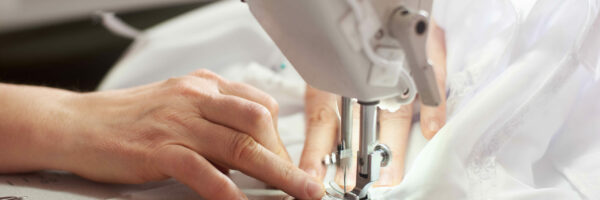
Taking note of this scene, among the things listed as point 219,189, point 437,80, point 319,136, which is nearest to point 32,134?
point 219,189

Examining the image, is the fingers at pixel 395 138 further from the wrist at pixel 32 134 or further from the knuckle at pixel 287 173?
the wrist at pixel 32 134

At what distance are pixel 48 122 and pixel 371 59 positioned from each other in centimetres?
44

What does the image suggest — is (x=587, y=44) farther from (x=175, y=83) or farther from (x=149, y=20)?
(x=149, y=20)

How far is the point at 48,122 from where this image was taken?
79cm

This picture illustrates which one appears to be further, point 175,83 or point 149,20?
point 149,20

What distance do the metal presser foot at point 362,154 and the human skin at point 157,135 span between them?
38mm

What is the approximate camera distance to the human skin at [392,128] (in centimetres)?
76

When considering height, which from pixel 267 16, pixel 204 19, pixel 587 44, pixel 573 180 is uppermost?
pixel 267 16

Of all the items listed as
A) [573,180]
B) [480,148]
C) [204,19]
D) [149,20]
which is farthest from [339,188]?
[149,20]

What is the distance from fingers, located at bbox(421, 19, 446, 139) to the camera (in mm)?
786

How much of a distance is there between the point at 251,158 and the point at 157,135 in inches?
4.9

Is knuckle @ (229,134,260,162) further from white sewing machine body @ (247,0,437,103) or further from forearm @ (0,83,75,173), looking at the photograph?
forearm @ (0,83,75,173)

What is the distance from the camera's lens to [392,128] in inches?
31.2

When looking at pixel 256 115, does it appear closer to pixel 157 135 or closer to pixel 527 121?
pixel 157 135
